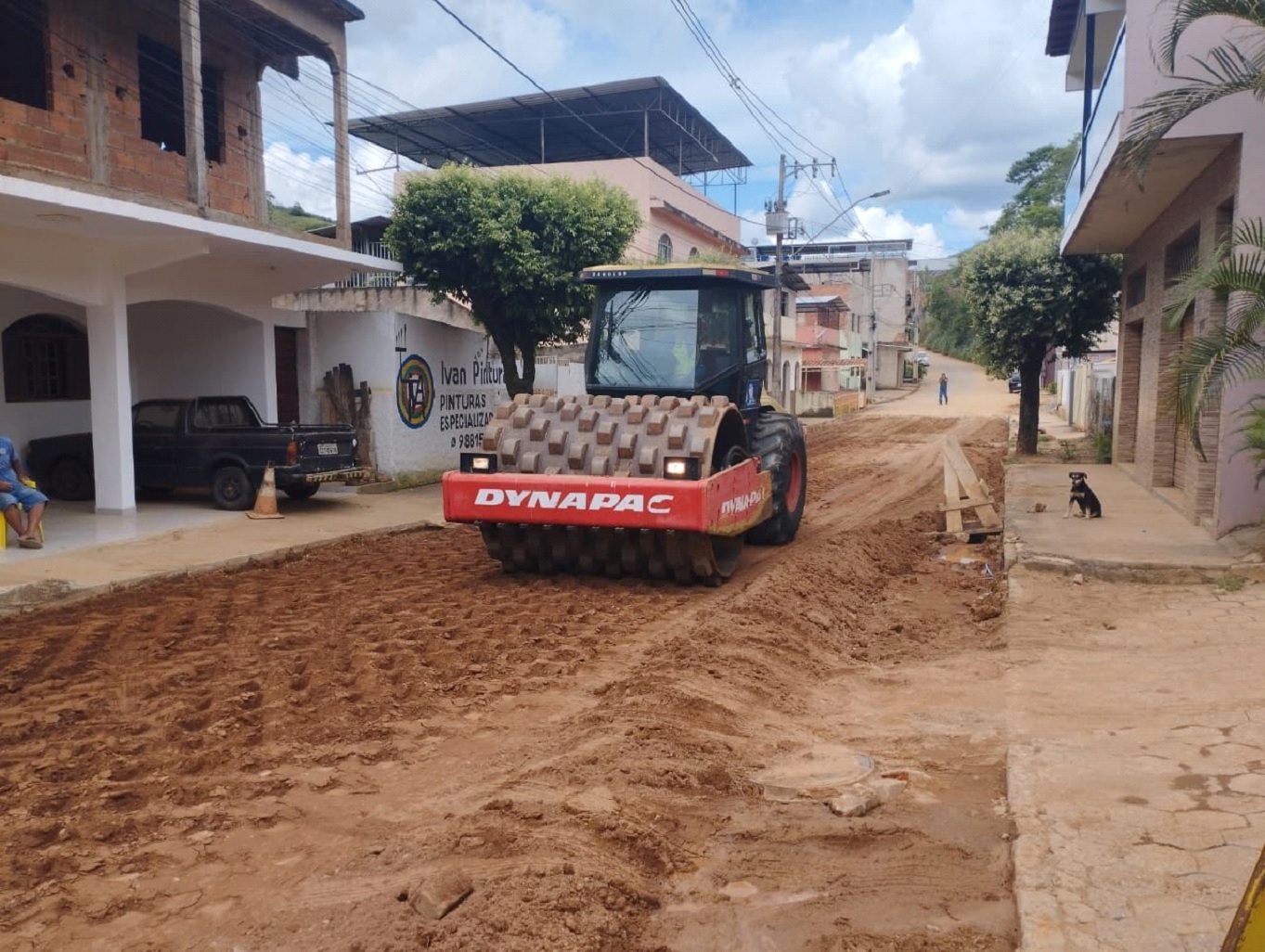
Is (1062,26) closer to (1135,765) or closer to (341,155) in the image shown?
(341,155)

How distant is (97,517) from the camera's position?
1195 cm

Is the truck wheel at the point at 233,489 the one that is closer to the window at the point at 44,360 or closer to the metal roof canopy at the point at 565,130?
the window at the point at 44,360

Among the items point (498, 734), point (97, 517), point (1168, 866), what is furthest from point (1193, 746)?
point (97, 517)

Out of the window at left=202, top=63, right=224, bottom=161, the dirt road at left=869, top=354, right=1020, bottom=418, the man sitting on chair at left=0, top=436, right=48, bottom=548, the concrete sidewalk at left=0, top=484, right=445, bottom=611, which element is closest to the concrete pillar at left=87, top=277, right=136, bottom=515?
the concrete sidewalk at left=0, top=484, right=445, bottom=611

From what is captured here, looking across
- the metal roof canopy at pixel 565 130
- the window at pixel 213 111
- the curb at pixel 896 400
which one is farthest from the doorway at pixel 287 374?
the curb at pixel 896 400

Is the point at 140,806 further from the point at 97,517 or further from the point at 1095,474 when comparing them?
the point at 1095,474

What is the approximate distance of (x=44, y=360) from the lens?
14.0 m

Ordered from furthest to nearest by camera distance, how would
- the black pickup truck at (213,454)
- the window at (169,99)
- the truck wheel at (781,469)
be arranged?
1. the window at (169,99)
2. the black pickup truck at (213,454)
3. the truck wheel at (781,469)

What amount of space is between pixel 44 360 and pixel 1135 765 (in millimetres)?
14206

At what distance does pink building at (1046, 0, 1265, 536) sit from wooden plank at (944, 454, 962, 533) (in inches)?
91.4

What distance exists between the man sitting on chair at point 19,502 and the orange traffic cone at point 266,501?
277 cm

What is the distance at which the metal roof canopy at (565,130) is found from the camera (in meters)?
29.8

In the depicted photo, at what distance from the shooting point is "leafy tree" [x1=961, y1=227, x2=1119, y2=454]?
18.1 metres

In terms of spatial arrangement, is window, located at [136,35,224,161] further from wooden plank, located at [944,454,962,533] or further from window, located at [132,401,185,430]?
wooden plank, located at [944,454,962,533]
